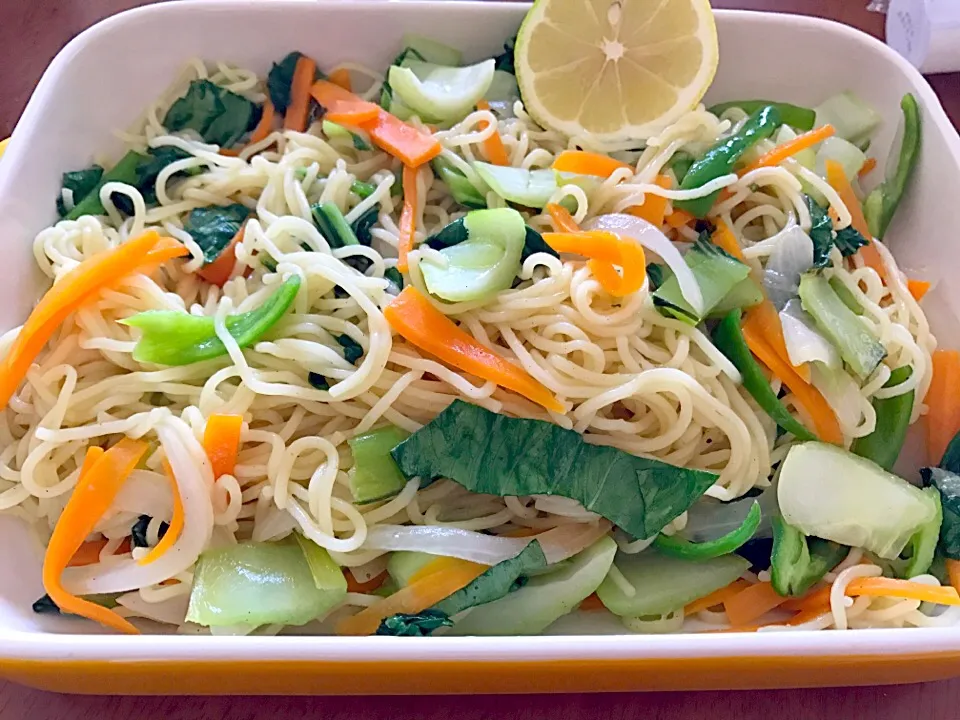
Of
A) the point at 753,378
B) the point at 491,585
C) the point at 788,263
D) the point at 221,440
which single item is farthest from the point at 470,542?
the point at 788,263

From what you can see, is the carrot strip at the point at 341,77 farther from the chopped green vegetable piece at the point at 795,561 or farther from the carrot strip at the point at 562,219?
the chopped green vegetable piece at the point at 795,561

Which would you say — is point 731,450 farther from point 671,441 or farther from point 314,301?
point 314,301

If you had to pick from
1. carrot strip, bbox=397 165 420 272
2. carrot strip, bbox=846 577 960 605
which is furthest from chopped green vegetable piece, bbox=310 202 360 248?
carrot strip, bbox=846 577 960 605

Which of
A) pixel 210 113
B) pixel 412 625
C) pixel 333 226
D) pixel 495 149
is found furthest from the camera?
pixel 210 113

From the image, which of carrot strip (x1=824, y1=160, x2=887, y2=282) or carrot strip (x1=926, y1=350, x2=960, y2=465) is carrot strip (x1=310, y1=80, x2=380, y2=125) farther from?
carrot strip (x1=926, y1=350, x2=960, y2=465)

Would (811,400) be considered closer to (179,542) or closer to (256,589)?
(256,589)

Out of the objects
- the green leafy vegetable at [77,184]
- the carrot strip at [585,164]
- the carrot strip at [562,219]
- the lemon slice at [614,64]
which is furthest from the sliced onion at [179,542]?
the lemon slice at [614,64]

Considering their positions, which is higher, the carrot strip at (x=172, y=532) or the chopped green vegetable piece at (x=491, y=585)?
the carrot strip at (x=172, y=532)
